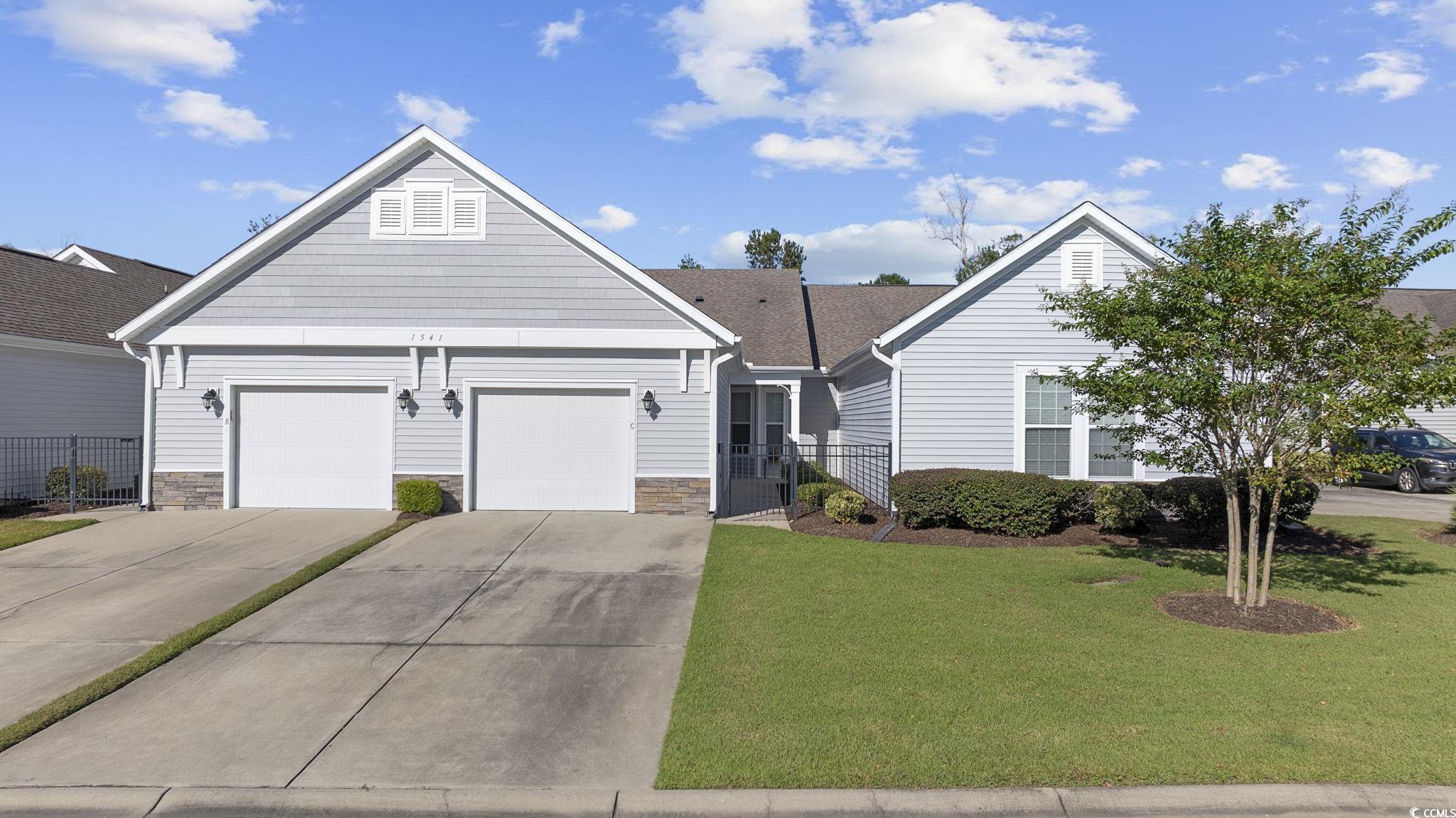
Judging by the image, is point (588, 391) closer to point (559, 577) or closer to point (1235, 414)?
point (559, 577)

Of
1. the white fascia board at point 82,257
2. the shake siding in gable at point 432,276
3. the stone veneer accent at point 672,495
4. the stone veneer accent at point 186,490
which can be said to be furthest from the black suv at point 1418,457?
the white fascia board at point 82,257

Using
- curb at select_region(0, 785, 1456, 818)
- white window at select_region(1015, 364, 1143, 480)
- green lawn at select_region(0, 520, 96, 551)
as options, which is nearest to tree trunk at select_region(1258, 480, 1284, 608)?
curb at select_region(0, 785, 1456, 818)

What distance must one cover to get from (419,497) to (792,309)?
43.0ft

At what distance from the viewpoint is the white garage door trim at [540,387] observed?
45.2ft

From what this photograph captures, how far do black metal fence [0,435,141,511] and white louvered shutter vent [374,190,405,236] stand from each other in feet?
19.0

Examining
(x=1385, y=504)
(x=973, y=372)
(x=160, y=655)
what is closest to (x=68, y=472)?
(x=160, y=655)

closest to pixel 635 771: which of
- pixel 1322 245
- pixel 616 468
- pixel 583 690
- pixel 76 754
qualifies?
pixel 583 690

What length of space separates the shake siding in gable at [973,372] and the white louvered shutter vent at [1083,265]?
0.48 m

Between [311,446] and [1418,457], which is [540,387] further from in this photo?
[1418,457]

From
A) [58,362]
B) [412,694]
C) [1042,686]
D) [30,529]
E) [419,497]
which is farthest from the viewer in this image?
[58,362]

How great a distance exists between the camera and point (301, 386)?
1392cm

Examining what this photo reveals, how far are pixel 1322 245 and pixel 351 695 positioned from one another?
363 inches

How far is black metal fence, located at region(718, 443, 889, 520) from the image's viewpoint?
14359mm

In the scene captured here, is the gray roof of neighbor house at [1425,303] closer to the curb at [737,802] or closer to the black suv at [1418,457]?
the black suv at [1418,457]
